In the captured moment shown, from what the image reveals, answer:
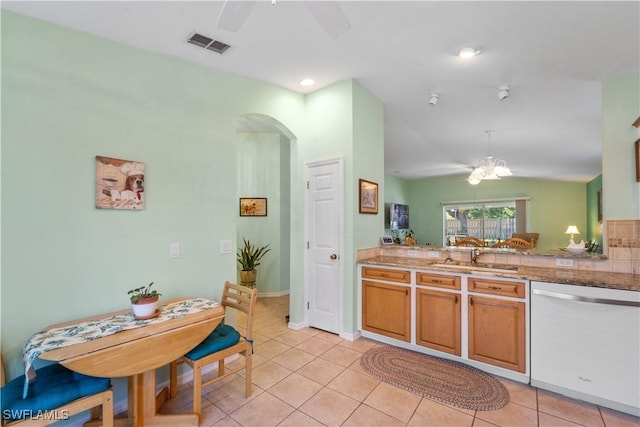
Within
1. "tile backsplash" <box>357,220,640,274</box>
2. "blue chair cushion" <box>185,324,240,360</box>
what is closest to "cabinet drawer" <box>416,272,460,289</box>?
"tile backsplash" <box>357,220,640,274</box>

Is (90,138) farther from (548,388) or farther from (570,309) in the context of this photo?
(548,388)

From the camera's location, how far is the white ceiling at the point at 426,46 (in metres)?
1.90

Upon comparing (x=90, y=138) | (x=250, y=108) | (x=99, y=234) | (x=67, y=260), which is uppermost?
(x=250, y=108)

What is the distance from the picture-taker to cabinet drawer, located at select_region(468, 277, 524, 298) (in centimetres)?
227

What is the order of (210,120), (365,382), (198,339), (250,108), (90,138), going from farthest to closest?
1. (250,108)
2. (210,120)
3. (365,382)
4. (90,138)
5. (198,339)

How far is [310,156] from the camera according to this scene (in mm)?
3406

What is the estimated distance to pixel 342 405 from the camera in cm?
204

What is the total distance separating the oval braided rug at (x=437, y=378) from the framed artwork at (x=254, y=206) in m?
2.88

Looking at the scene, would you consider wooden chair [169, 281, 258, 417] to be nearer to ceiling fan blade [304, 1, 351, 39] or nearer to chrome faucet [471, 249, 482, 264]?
ceiling fan blade [304, 1, 351, 39]

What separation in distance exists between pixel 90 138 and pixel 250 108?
4.53 ft

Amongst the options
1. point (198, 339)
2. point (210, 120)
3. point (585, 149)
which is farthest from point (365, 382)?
point (585, 149)

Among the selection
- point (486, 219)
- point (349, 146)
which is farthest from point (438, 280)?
point (486, 219)

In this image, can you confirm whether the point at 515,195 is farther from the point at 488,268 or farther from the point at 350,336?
the point at 350,336

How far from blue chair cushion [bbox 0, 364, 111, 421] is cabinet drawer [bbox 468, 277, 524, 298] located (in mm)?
2604
